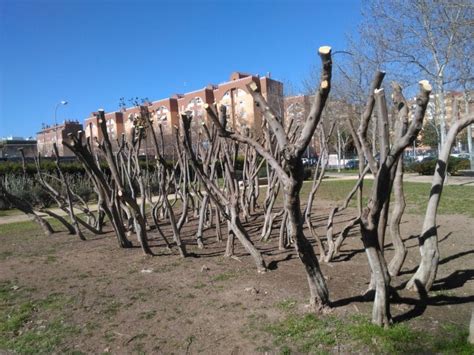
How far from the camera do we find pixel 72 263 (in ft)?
18.9

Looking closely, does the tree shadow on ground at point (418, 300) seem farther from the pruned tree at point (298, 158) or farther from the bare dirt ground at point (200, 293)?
the pruned tree at point (298, 158)

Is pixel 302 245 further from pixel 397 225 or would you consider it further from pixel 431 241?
pixel 397 225

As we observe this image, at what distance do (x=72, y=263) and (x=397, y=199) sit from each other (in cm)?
453

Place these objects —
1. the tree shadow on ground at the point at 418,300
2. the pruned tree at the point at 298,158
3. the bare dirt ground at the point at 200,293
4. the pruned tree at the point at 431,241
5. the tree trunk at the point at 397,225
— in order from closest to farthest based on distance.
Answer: the pruned tree at the point at 298,158
the bare dirt ground at the point at 200,293
the tree shadow on ground at the point at 418,300
the pruned tree at the point at 431,241
the tree trunk at the point at 397,225

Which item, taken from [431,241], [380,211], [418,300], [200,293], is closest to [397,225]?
[431,241]

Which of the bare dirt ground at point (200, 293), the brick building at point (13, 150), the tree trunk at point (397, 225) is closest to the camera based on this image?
the bare dirt ground at point (200, 293)

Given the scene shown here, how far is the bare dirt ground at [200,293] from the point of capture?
3.15 metres

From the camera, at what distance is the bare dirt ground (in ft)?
10.3

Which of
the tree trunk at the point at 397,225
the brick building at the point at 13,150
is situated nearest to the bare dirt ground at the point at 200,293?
the tree trunk at the point at 397,225

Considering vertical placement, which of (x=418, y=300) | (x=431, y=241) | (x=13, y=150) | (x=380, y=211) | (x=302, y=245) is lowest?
(x=418, y=300)

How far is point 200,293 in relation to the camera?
410 cm

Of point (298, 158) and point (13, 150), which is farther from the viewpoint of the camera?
point (13, 150)

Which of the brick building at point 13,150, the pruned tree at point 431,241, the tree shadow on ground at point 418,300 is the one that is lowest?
the tree shadow on ground at point 418,300

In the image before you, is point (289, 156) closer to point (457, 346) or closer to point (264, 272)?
point (457, 346)
